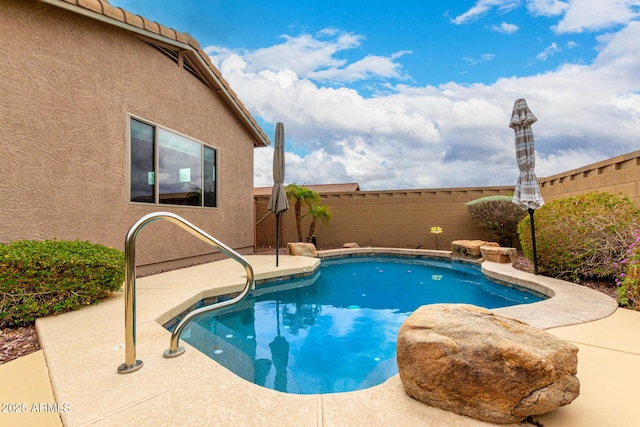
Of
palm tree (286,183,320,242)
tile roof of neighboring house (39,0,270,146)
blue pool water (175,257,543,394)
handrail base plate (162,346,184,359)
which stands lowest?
blue pool water (175,257,543,394)

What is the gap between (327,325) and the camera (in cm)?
424

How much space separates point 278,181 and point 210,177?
200 centimetres

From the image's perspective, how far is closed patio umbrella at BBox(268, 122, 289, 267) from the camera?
7703mm

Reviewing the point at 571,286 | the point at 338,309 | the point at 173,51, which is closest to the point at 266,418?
the point at 338,309

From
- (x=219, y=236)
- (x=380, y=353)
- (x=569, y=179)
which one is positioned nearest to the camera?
(x=380, y=353)

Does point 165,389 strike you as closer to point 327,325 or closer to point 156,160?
point 327,325

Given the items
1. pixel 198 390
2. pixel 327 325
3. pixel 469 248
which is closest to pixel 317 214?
pixel 469 248

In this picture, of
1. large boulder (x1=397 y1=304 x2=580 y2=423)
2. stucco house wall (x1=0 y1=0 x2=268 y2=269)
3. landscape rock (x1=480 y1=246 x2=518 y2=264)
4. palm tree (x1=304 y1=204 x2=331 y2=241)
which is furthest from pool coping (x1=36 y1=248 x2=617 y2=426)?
palm tree (x1=304 y1=204 x2=331 y2=241)

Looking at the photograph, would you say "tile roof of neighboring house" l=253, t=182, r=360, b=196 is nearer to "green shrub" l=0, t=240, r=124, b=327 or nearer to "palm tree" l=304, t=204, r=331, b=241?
"palm tree" l=304, t=204, r=331, b=241

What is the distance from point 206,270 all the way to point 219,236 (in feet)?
6.58

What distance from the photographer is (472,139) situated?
11586 mm

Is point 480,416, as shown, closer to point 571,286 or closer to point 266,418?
point 266,418

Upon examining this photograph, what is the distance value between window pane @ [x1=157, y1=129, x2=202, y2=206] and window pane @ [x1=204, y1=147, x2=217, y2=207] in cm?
24

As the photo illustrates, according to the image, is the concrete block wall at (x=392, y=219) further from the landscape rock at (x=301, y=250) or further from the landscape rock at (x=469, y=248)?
the landscape rock at (x=301, y=250)
